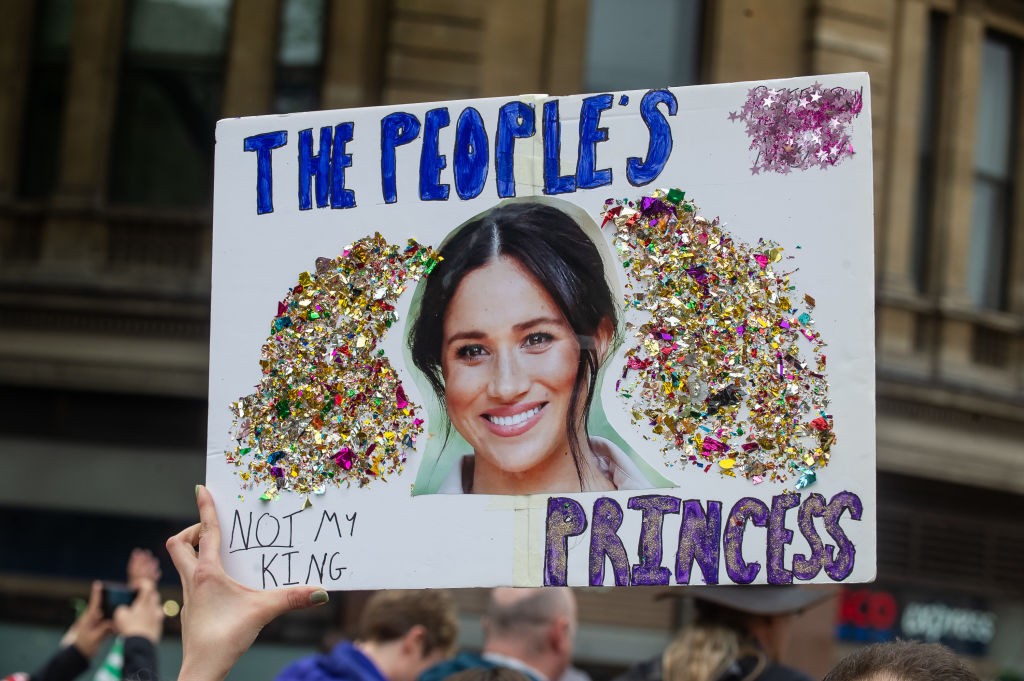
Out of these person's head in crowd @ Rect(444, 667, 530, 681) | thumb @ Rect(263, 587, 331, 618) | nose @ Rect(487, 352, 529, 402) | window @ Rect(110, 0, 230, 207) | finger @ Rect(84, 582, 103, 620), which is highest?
window @ Rect(110, 0, 230, 207)

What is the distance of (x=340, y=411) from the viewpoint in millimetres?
3291

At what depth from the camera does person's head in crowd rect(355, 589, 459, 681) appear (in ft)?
15.9

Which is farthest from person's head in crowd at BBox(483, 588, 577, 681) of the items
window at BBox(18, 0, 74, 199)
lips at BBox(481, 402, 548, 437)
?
window at BBox(18, 0, 74, 199)

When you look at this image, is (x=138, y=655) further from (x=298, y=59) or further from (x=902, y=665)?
A: (x=298, y=59)

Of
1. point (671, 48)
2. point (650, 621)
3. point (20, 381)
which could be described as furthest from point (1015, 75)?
point (20, 381)

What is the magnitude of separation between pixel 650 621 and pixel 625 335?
371 inches

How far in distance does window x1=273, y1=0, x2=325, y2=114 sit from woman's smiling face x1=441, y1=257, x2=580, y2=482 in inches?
355

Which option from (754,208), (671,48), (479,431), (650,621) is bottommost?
(650,621)

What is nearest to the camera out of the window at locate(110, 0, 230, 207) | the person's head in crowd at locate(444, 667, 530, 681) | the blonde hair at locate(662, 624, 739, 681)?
the person's head in crowd at locate(444, 667, 530, 681)

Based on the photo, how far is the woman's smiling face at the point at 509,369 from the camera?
322 centimetres

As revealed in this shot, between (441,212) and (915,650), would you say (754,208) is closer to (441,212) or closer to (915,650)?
(441,212)

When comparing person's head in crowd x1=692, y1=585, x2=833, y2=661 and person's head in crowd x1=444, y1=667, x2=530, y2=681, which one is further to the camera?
person's head in crowd x1=692, y1=585, x2=833, y2=661

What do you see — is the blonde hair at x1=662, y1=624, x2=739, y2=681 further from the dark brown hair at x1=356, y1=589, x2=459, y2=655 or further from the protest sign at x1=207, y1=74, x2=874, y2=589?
the protest sign at x1=207, y1=74, x2=874, y2=589

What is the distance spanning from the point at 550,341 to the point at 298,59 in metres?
9.30
